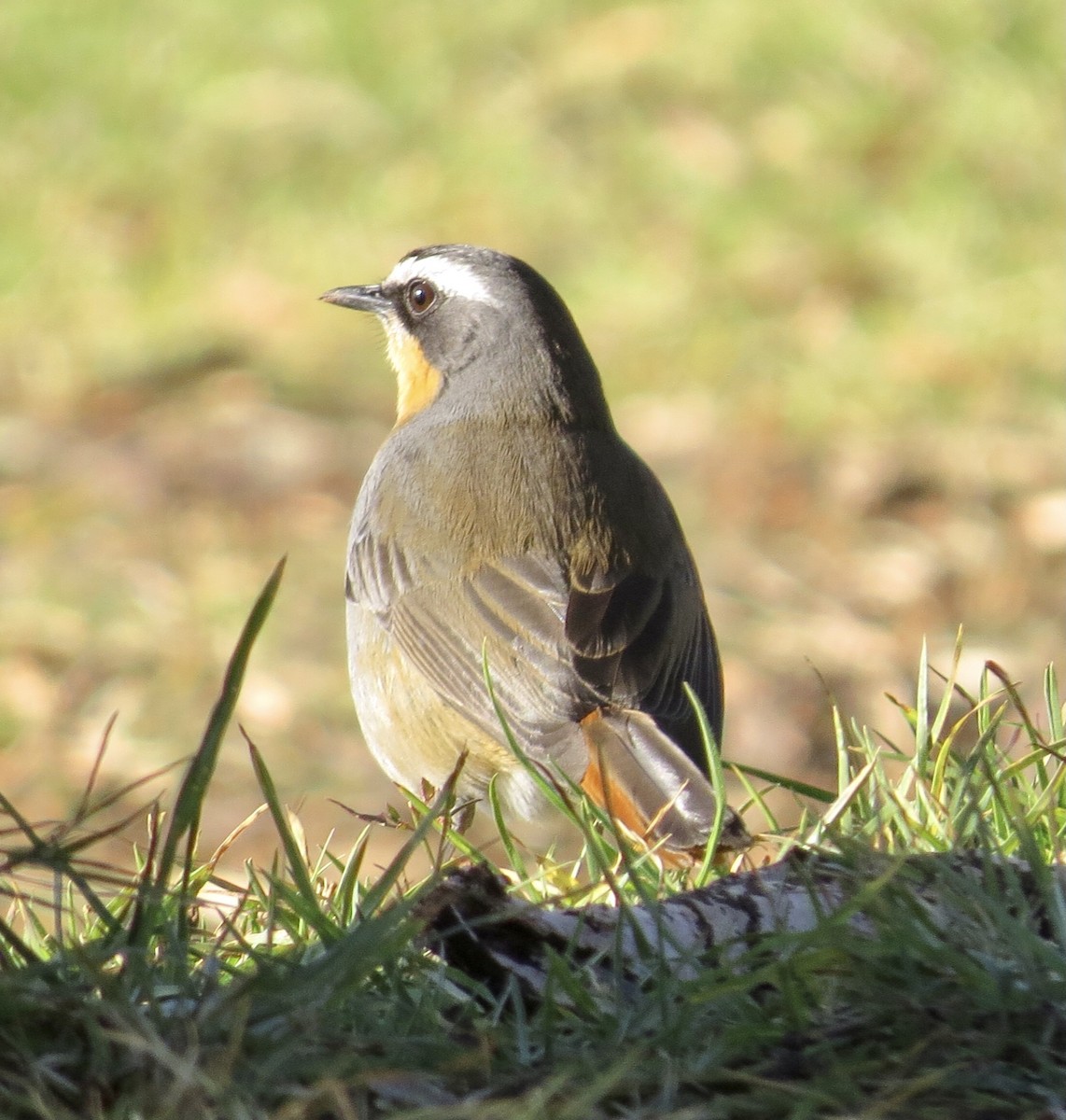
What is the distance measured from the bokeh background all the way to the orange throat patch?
1903 mm

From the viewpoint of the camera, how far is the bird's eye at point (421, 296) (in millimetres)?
6039

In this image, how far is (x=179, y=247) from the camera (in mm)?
11922

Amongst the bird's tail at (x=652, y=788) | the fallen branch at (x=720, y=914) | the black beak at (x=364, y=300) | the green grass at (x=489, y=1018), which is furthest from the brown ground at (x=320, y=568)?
the green grass at (x=489, y=1018)

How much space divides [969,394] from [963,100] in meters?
2.72

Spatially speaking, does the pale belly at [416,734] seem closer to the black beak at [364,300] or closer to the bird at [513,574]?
the bird at [513,574]

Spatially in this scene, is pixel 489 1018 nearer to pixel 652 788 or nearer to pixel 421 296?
pixel 652 788

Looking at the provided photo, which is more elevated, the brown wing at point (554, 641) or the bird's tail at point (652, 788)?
the brown wing at point (554, 641)

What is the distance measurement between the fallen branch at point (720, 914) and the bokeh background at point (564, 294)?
168 inches

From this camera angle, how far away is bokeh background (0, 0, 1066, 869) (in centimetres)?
868

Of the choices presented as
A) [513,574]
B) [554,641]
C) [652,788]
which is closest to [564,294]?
[513,574]

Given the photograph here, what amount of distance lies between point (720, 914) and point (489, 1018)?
495 millimetres

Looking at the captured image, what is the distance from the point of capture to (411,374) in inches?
243

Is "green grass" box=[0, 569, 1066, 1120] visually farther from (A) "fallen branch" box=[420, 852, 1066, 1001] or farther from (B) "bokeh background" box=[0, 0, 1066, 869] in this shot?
(B) "bokeh background" box=[0, 0, 1066, 869]

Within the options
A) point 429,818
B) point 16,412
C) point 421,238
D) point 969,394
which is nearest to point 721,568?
point 969,394
